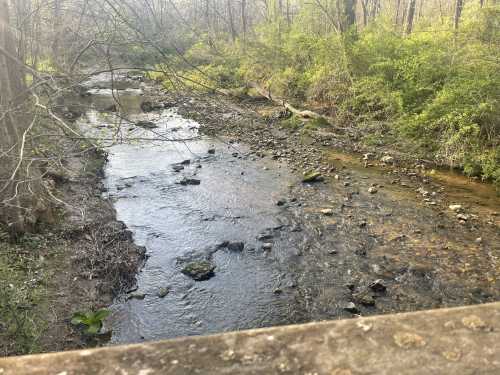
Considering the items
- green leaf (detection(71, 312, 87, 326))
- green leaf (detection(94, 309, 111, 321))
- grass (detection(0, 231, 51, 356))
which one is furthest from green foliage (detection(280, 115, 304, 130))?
green leaf (detection(71, 312, 87, 326))

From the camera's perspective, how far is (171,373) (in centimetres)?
101

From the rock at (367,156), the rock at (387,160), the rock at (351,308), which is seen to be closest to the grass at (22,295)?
the rock at (351,308)

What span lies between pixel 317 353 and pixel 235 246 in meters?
6.07

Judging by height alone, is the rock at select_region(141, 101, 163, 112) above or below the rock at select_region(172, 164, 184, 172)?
above

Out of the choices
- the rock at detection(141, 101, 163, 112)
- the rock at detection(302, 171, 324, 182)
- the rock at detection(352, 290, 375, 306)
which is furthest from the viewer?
the rock at detection(141, 101, 163, 112)

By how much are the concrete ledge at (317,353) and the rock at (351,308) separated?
4.52 metres

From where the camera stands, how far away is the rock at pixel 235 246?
7.04 m

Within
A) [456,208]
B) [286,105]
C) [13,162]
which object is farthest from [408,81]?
[13,162]

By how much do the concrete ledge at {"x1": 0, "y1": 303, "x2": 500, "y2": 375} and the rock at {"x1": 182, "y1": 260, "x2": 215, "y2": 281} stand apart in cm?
526

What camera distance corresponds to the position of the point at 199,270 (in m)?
6.36

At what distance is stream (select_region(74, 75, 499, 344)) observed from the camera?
551 centimetres

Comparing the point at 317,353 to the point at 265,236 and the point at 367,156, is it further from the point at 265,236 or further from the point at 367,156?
the point at 367,156

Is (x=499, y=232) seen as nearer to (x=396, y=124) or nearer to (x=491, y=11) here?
(x=396, y=124)

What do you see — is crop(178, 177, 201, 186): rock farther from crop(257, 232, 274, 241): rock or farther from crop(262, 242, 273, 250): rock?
crop(262, 242, 273, 250): rock
